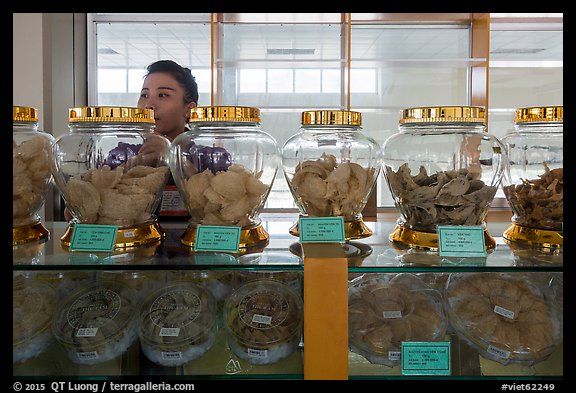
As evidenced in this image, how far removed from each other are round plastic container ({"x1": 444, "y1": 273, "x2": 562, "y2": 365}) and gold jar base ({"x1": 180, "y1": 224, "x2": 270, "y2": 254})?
0.34 metres

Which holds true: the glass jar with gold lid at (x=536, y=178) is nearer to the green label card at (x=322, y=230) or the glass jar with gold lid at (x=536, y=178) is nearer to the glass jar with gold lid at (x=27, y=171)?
the green label card at (x=322, y=230)

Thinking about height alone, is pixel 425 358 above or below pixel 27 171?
below

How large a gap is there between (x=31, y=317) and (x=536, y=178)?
895 millimetres

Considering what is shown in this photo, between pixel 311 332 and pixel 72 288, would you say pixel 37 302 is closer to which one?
pixel 72 288

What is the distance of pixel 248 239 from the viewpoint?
78 centimetres

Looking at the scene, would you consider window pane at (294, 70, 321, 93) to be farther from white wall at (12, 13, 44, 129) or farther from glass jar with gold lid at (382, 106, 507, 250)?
glass jar with gold lid at (382, 106, 507, 250)

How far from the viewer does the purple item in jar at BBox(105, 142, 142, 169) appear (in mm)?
775

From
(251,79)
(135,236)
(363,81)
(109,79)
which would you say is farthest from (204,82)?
(135,236)

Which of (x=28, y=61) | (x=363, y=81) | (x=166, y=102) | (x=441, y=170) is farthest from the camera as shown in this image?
(x=363, y=81)

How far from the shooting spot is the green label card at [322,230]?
77 cm

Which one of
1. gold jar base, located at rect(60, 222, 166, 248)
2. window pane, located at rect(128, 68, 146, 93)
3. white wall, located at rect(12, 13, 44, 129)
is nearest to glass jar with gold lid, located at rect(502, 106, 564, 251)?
gold jar base, located at rect(60, 222, 166, 248)

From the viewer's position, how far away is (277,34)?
3.01 m

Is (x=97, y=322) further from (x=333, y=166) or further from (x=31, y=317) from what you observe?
(x=333, y=166)

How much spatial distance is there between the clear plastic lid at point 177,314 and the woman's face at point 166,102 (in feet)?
3.96
